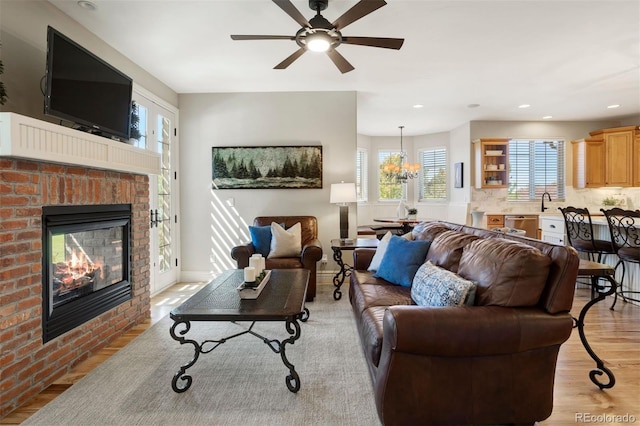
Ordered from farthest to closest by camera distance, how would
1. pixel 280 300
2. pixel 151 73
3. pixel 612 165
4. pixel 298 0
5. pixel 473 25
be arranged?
pixel 612 165 → pixel 151 73 → pixel 473 25 → pixel 298 0 → pixel 280 300

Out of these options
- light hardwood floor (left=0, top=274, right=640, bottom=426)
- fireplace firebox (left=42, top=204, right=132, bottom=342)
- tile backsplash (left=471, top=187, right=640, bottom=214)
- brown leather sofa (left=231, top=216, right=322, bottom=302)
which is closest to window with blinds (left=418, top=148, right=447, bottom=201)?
tile backsplash (left=471, top=187, right=640, bottom=214)

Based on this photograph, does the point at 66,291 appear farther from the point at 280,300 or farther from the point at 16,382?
the point at 280,300

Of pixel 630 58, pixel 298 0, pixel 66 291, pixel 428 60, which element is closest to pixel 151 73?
pixel 298 0

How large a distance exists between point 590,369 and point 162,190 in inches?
188

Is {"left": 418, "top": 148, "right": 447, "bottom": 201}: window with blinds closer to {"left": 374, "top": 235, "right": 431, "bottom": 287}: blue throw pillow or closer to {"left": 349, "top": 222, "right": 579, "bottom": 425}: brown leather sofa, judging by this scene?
{"left": 374, "top": 235, "right": 431, "bottom": 287}: blue throw pillow

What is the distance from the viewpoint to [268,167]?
194 inches

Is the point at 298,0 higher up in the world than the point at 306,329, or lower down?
higher up

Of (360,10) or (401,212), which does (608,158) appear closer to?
(401,212)

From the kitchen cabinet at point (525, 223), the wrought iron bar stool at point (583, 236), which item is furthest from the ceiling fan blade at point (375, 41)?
the kitchen cabinet at point (525, 223)

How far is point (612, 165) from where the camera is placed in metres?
6.24

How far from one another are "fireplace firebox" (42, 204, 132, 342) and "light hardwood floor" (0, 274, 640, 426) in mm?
332

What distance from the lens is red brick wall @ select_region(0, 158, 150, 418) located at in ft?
6.32

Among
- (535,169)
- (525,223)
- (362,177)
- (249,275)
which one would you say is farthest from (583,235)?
(362,177)

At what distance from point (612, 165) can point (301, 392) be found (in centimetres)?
719
